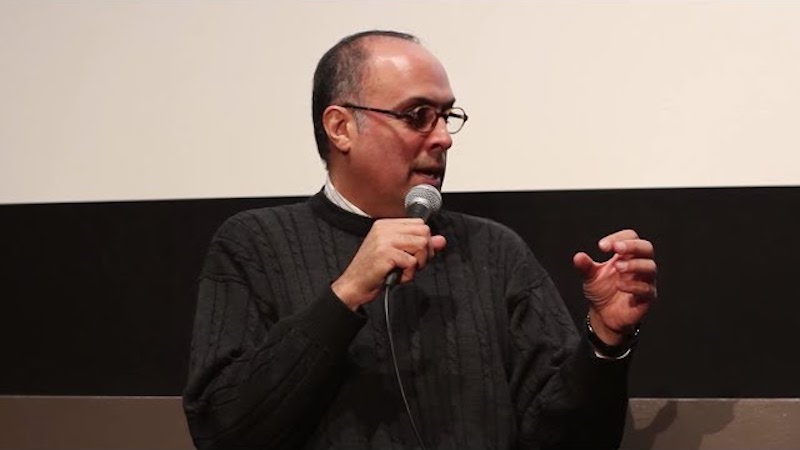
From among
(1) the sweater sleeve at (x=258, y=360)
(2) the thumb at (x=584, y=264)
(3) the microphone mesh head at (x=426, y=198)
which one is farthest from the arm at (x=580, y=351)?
(1) the sweater sleeve at (x=258, y=360)

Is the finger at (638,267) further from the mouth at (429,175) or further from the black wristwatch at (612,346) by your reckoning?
the mouth at (429,175)

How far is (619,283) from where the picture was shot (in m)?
1.54

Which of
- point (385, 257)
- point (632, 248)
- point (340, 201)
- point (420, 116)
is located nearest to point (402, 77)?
point (420, 116)

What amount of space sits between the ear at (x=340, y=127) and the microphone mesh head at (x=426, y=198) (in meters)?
0.21

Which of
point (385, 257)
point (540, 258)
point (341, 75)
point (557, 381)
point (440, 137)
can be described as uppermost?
point (341, 75)

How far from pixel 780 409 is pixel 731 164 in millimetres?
475

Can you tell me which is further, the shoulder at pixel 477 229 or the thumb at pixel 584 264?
the shoulder at pixel 477 229

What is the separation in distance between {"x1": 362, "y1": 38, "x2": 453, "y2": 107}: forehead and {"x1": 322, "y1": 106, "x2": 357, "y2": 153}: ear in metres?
0.06

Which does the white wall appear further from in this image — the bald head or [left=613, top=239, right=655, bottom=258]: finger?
[left=613, top=239, right=655, bottom=258]: finger

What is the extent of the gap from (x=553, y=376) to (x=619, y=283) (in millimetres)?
232

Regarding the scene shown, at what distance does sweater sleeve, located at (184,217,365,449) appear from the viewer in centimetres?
153

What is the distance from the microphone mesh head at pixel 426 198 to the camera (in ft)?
5.13

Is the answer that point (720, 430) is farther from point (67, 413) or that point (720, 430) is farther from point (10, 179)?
point (10, 179)

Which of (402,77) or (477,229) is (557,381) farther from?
(402,77)
